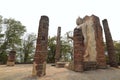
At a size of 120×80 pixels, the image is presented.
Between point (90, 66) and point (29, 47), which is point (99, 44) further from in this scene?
point (29, 47)

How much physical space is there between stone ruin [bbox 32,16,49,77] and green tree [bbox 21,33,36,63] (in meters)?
22.6

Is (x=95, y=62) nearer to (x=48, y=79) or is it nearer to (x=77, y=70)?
(x=77, y=70)

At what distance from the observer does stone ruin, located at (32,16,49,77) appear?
7252 millimetres

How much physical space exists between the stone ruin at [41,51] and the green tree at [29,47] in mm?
22569

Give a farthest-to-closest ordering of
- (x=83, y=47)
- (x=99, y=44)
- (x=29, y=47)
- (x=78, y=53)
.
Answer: (x=29, y=47)
(x=83, y=47)
(x=99, y=44)
(x=78, y=53)

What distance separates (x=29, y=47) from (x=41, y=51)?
77.3ft

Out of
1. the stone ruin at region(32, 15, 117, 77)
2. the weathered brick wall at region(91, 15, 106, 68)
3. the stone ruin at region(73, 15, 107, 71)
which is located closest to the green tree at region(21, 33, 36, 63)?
the stone ruin at region(32, 15, 117, 77)

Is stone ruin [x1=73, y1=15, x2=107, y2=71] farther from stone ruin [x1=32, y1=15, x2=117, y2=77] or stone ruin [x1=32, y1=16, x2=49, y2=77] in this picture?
stone ruin [x1=32, y1=16, x2=49, y2=77]

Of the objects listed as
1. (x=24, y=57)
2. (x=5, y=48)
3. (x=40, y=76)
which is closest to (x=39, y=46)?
(x=40, y=76)

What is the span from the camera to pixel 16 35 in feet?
91.9

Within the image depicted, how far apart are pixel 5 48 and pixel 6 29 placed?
13.1 feet

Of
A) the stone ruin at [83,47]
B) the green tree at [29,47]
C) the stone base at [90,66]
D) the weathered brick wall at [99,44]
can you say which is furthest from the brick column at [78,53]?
the green tree at [29,47]

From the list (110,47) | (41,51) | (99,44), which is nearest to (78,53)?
(41,51)

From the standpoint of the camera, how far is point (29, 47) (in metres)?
30.4
